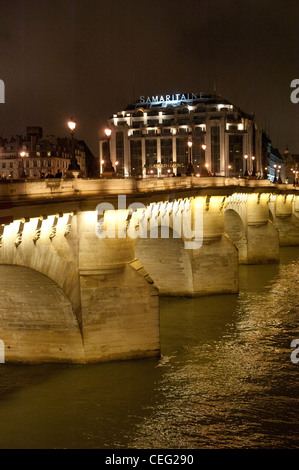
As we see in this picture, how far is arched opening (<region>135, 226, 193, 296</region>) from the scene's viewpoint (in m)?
32.2

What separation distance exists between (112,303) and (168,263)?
12484mm

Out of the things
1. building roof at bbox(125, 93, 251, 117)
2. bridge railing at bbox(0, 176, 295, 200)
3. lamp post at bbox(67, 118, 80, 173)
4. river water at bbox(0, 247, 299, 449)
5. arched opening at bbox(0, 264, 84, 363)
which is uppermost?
building roof at bbox(125, 93, 251, 117)

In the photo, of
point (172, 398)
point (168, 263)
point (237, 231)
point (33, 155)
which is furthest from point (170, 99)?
point (172, 398)

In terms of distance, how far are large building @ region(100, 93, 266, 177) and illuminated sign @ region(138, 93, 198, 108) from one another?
208 mm

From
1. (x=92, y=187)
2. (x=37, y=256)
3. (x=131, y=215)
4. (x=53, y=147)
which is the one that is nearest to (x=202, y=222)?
(x=131, y=215)

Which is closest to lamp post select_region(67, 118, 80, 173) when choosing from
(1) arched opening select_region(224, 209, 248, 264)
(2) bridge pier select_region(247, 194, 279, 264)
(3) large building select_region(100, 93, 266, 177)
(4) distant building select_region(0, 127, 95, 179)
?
(1) arched opening select_region(224, 209, 248, 264)

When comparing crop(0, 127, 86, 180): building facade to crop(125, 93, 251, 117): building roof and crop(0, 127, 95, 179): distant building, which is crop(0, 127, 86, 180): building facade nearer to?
crop(0, 127, 95, 179): distant building

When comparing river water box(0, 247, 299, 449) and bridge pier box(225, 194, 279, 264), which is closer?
river water box(0, 247, 299, 449)

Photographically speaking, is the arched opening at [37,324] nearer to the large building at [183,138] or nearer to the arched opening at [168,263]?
the arched opening at [168,263]

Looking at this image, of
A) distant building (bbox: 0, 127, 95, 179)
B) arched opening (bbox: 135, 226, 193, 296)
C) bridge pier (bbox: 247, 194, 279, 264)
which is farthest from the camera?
distant building (bbox: 0, 127, 95, 179)

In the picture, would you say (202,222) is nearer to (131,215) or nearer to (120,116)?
(131,215)

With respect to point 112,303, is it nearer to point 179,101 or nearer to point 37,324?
point 37,324

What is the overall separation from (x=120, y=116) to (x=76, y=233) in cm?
9556

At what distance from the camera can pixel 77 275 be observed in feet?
65.5
